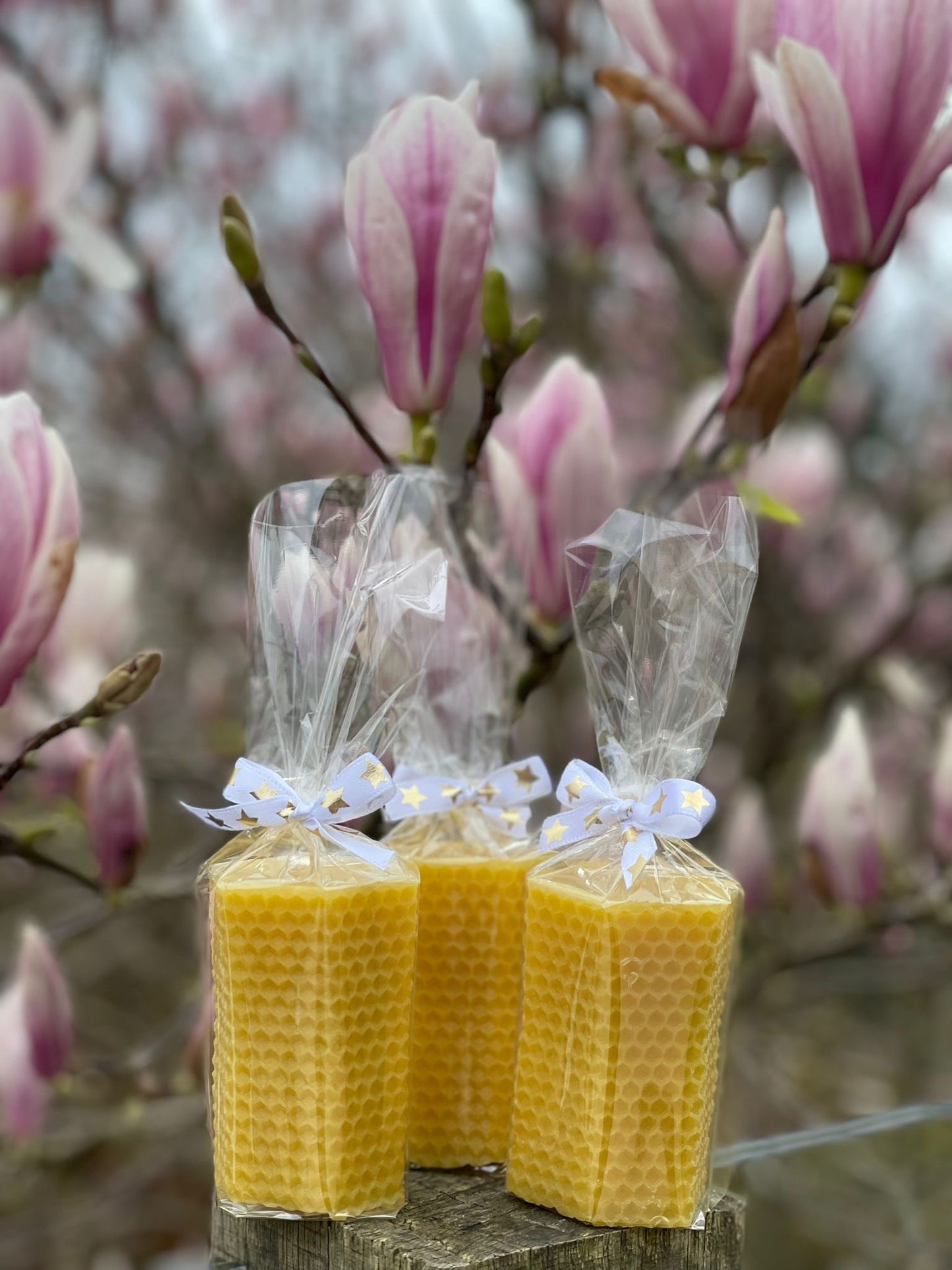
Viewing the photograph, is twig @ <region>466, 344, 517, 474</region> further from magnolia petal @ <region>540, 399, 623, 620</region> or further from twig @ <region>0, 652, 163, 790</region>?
twig @ <region>0, 652, 163, 790</region>

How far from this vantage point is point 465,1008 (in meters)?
0.81

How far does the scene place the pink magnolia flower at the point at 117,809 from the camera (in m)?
0.99

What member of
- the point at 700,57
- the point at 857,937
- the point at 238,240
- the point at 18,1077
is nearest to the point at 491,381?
the point at 238,240

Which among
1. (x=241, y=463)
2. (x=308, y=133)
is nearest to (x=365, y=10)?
(x=308, y=133)

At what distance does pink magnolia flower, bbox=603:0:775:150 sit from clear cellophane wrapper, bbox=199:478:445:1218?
0.40 m

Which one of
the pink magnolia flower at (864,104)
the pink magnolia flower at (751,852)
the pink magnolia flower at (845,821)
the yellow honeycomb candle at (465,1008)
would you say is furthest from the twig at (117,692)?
the pink magnolia flower at (751,852)

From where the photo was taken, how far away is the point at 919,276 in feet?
10.0

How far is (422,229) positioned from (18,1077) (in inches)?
31.9

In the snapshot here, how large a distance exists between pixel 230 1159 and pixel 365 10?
2729 mm

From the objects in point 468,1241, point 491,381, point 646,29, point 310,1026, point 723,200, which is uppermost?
point 646,29

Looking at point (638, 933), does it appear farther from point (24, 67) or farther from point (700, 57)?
point (24, 67)

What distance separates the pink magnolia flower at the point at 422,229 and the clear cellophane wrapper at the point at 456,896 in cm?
9

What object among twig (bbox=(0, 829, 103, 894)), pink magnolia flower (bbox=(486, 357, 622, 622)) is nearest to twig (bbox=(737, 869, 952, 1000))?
pink magnolia flower (bbox=(486, 357, 622, 622))

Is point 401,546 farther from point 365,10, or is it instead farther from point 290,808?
point 365,10
